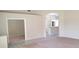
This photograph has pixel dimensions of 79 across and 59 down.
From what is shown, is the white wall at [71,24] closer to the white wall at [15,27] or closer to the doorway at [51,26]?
the doorway at [51,26]

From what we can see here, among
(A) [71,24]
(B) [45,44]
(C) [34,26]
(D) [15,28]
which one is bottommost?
(B) [45,44]

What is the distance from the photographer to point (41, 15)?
24.2 ft

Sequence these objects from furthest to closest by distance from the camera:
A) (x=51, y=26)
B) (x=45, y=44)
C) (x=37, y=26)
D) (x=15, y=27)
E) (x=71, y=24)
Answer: (x=51, y=26)
(x=15, y=27)
(x=71, y=24)
(x=37, y=26)
(x=45, y=44)

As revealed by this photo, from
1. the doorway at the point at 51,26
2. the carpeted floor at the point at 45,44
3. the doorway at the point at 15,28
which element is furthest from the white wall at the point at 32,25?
the doorway at the point at 51,26

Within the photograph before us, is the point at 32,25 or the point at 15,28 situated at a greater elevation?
the point at 32,25

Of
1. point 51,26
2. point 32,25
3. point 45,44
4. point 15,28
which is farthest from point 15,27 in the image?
point 51,26

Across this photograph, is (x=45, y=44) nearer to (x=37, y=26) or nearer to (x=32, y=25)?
(x=32, y=25)

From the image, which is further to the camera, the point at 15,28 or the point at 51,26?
the point at 51,26

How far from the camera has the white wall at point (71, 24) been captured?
712 cm

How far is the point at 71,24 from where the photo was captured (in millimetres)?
7438
